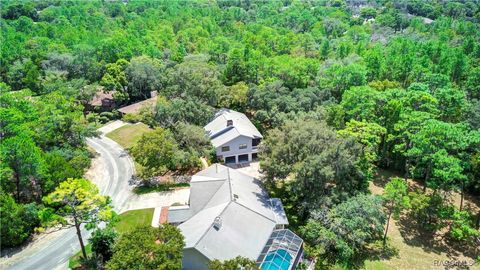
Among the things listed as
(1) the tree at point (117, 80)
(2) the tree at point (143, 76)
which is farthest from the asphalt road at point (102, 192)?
(2) the tree at point (143, 76)

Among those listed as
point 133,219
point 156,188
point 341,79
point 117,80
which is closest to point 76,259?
point 133,219

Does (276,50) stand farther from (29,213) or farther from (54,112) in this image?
(29,213)

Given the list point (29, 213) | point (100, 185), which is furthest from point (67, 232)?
point (100, 185)

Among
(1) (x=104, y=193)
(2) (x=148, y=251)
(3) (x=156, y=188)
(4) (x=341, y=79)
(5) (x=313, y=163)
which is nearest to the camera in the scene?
(2) (x=148, y=251)

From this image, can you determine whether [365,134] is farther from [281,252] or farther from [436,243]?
[281,252]

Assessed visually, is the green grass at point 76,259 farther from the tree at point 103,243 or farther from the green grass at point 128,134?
the green grass at point 128,134

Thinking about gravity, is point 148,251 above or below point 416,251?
above

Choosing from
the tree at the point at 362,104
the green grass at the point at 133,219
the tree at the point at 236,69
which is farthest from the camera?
the tree at the point at 236,69
